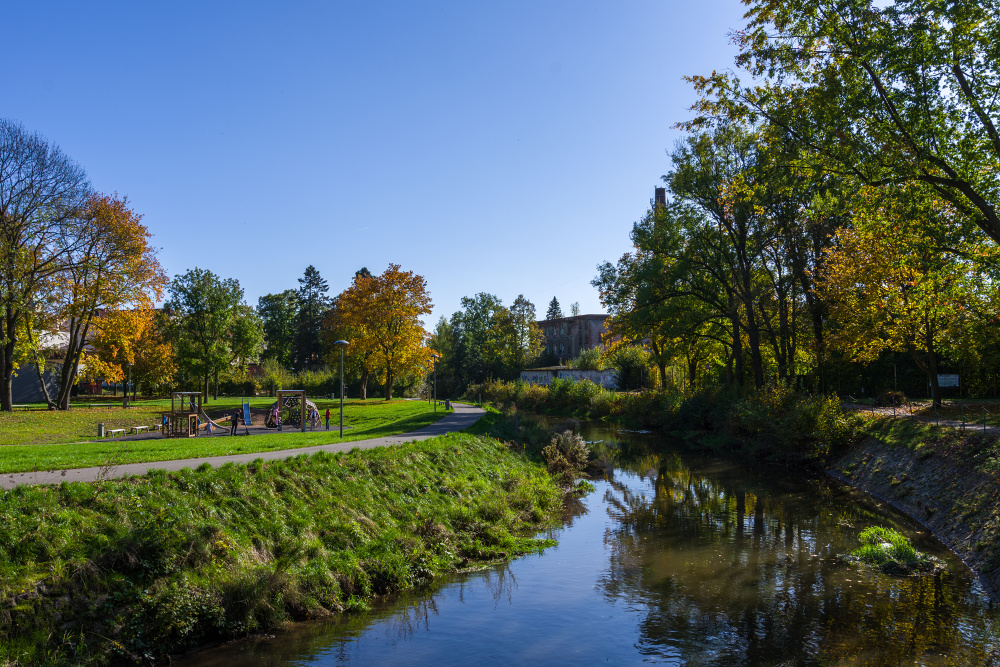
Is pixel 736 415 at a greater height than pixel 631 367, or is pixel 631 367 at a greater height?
pixel 631 367

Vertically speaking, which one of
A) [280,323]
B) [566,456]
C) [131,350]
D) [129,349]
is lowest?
[566,456]

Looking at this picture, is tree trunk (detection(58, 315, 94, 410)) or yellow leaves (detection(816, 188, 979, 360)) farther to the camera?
tree trunk (detection(58, 315, 94, 410))

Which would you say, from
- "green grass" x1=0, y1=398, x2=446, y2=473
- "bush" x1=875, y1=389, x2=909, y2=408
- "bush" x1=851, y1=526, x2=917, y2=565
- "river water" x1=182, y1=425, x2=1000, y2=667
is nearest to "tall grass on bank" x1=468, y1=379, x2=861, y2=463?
"bush" x1=875, y1=389, x2=909, y2=408

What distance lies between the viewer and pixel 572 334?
102125mm

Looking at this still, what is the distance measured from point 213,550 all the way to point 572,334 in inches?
3713

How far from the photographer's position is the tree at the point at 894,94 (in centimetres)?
1319

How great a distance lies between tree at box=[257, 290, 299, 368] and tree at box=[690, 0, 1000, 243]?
8357 centimetres

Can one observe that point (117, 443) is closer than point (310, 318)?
Yes

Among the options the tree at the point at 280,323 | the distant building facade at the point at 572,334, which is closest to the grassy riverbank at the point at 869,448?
the distant building facade at the point at 572,334

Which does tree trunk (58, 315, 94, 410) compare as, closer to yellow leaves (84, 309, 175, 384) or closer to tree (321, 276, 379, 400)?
yellow leaves (84, 309, 175, 384)

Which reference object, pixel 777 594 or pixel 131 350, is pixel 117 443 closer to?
pixel 777 594

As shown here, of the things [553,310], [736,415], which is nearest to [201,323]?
[736,415]

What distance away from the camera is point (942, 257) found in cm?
1530

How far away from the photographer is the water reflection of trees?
8.41 meters
